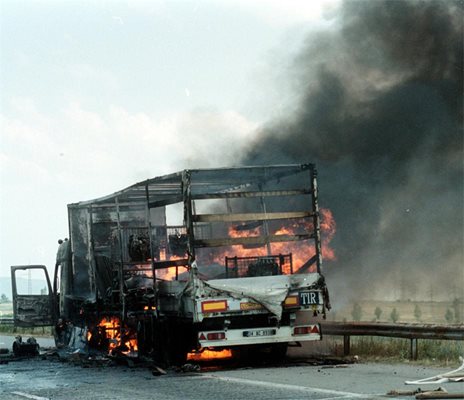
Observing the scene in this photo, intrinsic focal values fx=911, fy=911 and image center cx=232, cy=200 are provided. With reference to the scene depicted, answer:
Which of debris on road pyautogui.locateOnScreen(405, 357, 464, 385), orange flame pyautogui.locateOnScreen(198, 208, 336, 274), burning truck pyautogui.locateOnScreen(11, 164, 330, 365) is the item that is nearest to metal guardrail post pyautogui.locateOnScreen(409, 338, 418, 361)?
burning truck pyautogui.locateOnScreen(11, 164, 330, 365)

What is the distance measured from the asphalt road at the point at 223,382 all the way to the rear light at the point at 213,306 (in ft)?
2.90

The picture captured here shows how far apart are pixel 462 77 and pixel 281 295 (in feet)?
39.8

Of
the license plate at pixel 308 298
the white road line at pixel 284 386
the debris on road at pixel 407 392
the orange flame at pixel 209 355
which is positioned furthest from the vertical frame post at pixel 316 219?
the debris on road at pixel 407 392

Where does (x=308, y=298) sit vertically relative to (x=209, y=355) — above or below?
above

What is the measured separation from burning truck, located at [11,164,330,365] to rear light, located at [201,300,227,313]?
15 millimetres

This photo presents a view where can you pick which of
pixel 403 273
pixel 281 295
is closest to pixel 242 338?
pixel 281 295

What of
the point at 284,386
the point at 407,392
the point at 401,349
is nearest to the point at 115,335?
the point at 401,349

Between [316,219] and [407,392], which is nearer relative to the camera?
[407,392]

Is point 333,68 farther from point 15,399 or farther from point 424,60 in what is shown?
point 15,399

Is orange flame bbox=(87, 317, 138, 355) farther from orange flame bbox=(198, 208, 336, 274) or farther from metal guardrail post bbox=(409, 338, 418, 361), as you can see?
metal guardrail post bbox=(409, 338, 418, 361)

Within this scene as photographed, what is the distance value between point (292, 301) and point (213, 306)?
3.99 ft

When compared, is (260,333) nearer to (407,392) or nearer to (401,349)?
(401,349)

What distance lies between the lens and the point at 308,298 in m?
13.7

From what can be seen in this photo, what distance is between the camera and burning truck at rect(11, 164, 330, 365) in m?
13.4
